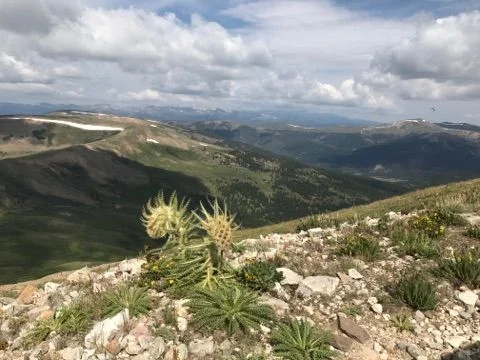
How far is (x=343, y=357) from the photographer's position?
30.8ft

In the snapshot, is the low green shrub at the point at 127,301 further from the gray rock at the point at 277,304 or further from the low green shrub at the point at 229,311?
the gray rock at the point at 277,304

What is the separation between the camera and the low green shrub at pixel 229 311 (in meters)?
9.91

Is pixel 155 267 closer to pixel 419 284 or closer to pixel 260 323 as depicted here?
pixel 260 323

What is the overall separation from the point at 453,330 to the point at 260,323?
14.0 feet

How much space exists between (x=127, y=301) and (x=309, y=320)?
13.7 ft

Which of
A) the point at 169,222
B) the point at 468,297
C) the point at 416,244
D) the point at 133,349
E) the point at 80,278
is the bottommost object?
the point at 80,278

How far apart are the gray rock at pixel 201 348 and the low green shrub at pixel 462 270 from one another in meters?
6.46

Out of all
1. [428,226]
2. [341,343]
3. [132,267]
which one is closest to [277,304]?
[341,343]

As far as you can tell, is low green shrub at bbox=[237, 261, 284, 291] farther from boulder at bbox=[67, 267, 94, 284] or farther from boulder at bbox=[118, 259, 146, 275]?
boulder at bbox=[67, 267, 94, 284]

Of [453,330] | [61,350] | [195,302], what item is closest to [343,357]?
[453,330]

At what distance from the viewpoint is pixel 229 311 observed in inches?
397

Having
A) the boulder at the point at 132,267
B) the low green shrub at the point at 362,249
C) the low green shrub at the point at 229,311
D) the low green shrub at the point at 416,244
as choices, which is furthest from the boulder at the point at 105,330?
the low green shrub at the point at 416,244

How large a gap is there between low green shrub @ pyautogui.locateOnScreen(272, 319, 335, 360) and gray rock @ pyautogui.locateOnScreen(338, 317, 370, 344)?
0.64 m

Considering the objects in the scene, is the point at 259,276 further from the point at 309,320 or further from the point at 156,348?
the point at 156,348
